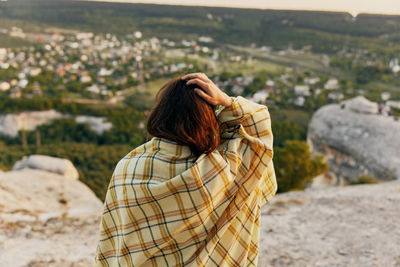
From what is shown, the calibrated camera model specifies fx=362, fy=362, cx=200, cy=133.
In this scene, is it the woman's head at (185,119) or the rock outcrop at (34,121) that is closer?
the woman's head at (185,119)

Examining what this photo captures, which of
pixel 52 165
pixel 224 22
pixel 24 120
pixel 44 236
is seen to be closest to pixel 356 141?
pixel 52 165

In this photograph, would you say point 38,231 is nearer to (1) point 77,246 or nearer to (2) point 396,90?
(1) point 77,246

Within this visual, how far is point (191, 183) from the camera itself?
1.29 metres

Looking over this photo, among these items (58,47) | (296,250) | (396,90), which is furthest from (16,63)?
(296,250)

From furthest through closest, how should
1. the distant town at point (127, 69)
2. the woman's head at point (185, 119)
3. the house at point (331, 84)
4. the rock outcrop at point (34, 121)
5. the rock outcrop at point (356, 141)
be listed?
the house at point (331, 84) → the distant town at point (127, 69) → the rock outcrop at point (34, 121) → the rock outcrop at point (356, 141) → the woman's head at point (185, 119)

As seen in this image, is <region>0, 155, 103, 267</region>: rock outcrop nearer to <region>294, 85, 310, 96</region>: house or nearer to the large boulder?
the large boulder

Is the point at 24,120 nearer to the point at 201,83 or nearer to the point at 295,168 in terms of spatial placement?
the point at 295,168

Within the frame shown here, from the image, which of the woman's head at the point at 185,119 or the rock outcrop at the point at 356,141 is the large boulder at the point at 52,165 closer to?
the woman's head at the point at 185,119

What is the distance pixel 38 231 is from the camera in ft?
14.8

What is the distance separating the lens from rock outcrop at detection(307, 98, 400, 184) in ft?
59.7

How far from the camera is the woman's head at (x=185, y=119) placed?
128 centimetres

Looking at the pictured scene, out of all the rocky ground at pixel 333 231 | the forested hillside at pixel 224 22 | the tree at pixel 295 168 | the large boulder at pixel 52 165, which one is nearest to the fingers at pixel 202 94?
the rocky ground at pixel 333 231

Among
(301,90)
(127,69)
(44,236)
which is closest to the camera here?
(44,236)

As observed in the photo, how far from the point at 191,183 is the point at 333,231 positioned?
3.85 meters
